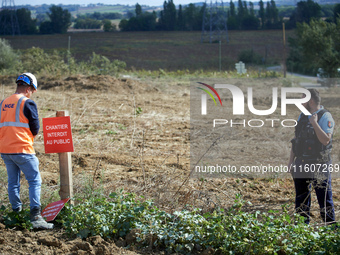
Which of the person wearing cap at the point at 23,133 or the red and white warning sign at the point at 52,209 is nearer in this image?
the person wearing cap at the point at 23,133

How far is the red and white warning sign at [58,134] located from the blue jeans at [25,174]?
0.95 feet

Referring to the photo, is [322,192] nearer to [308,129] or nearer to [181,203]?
[308,129]

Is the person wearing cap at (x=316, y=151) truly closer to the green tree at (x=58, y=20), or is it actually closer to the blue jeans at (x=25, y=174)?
the blue jeans at (x=25, y=174)

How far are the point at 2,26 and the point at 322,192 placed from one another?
202 ft

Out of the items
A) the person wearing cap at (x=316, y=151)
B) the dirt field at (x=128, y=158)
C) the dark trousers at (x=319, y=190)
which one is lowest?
the dirt field at (x=128, y=158)

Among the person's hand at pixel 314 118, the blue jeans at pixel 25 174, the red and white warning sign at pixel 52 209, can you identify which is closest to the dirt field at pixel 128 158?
the red and white warning sign at pixel 52 209

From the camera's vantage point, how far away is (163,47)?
52.2m

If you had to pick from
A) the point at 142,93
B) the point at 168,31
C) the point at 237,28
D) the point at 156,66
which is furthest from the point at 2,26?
the point at 142,93

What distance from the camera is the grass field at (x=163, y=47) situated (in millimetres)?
43125

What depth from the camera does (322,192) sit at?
489cm

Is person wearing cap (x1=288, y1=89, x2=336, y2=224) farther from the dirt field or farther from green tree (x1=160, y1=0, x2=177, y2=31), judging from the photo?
green tree (x1=160, y1=0, x2=177, y2=31)

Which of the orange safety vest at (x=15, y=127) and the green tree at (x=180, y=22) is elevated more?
the green tree at (x=180, y=22)

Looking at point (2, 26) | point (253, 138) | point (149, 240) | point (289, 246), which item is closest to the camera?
point (289, 246)

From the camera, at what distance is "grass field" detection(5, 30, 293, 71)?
43125mm
